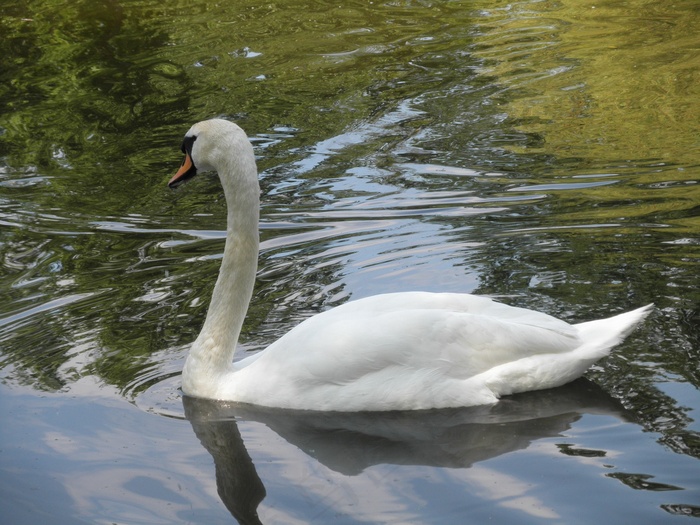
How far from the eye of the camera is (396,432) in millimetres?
5133

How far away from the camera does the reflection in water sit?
16.0ft

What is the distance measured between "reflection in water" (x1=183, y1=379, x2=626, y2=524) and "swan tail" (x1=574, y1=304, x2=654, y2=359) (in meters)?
0.25

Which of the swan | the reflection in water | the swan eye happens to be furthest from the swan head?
the reflection in water

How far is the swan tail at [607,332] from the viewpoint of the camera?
17.2 feet

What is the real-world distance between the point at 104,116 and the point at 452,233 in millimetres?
5965

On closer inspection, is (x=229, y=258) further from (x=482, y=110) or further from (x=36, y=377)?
(x=482, y=110)

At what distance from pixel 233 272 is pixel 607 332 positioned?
197cm

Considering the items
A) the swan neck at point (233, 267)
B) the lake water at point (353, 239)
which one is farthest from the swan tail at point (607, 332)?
the swan neck at point (233, 267)

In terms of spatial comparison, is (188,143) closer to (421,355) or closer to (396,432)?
(421,355)

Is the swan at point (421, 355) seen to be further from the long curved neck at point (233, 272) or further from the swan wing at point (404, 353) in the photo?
the long curved neck at point (233, 272)

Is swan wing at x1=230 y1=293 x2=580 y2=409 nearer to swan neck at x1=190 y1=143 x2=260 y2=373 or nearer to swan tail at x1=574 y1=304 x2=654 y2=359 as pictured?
swan tail at x1=574 y1=304 x2=654 y2=359

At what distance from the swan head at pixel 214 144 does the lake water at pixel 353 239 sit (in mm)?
1151

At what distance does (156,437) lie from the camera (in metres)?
5.29

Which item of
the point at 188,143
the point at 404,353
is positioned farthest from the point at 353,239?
the point at 404,353
